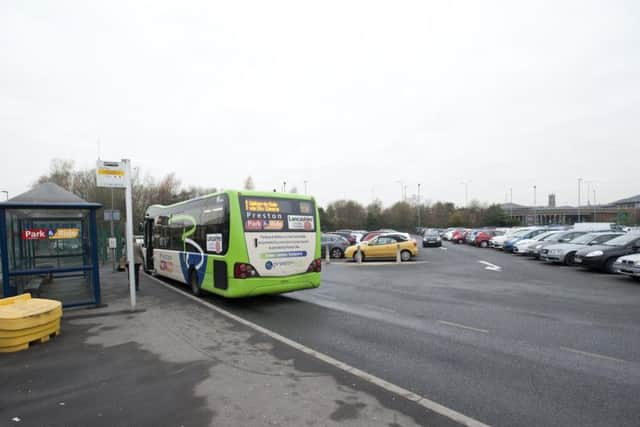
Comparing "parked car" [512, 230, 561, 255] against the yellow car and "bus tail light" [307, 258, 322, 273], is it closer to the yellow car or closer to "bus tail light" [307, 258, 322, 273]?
the yellow car

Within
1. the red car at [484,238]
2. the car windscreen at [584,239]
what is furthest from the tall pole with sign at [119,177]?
the red car at [484,238]

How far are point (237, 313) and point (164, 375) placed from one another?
12.6 feet

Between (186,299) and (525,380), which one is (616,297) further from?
(186,299)

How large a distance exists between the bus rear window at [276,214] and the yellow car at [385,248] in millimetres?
11223

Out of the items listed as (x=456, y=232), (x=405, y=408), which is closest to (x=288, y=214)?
(x=405, y=408)

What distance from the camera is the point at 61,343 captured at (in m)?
6.14

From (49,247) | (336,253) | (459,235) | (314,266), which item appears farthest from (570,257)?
(459,235)

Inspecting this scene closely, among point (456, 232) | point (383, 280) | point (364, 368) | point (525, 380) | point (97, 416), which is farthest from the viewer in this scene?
point (456, 232)

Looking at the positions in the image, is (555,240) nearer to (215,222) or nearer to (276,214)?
(276,214)

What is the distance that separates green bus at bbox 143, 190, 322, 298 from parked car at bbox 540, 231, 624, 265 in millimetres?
13430

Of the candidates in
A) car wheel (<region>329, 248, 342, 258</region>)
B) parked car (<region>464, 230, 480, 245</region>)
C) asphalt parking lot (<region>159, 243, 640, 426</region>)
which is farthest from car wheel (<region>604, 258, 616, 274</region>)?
parked car (<region>464, 230, 480, 245</region>)

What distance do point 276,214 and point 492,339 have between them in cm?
551

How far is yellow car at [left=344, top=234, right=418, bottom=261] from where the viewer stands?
2070 cm

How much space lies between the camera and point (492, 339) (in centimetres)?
612
